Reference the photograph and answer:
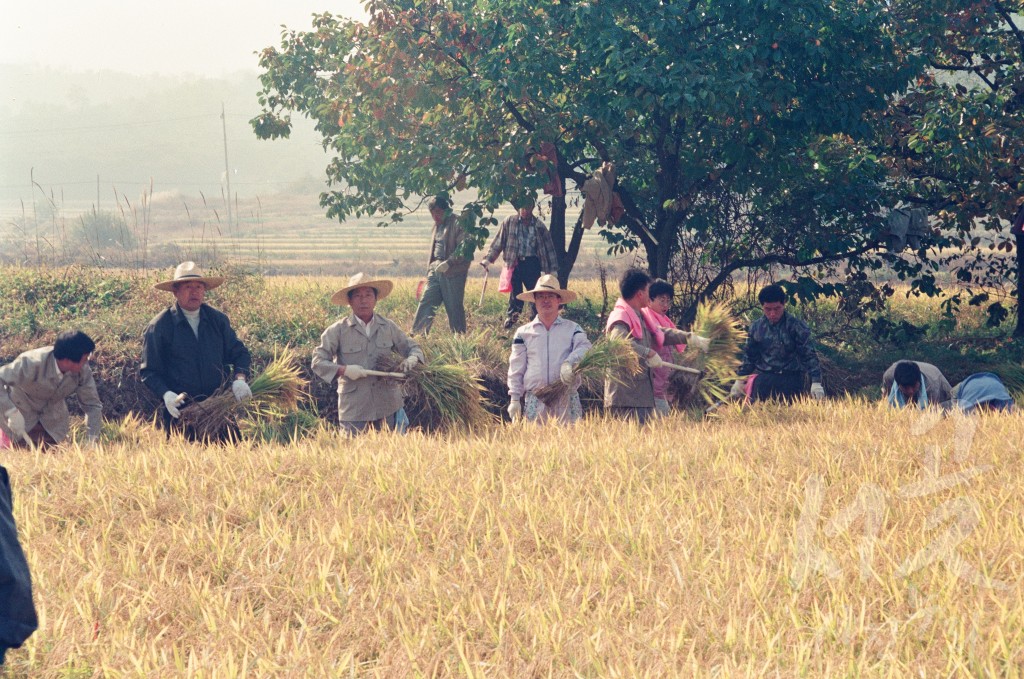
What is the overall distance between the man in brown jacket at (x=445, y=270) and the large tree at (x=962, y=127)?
585cm

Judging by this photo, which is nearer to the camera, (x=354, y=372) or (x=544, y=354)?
(x=354, y=372)

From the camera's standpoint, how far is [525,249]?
1334 cm

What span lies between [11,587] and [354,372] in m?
5.21

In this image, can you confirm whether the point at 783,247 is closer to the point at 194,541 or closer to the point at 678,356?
the point at 678,356

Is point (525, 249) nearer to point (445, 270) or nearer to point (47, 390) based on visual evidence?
point (445, 270)

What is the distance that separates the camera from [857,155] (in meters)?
13.7

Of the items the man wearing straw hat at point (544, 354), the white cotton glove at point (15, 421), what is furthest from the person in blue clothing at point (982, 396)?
the white cotton glove at point (15, 421)

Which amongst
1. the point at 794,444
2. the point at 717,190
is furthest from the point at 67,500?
the point at 717,190

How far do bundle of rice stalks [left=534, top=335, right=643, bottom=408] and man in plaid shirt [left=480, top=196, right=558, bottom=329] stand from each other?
531 cm

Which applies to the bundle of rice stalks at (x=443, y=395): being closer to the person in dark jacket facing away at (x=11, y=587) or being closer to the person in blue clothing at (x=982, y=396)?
the person in blue clothing at (x=982, y=396)

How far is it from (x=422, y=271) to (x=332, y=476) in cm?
3393

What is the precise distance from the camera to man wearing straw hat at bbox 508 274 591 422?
26.2 ft

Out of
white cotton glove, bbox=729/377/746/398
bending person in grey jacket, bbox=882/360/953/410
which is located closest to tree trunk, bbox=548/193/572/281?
white cotton glove, bbox=729/377/746/398

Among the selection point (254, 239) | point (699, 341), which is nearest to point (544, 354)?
point (699, 341)
